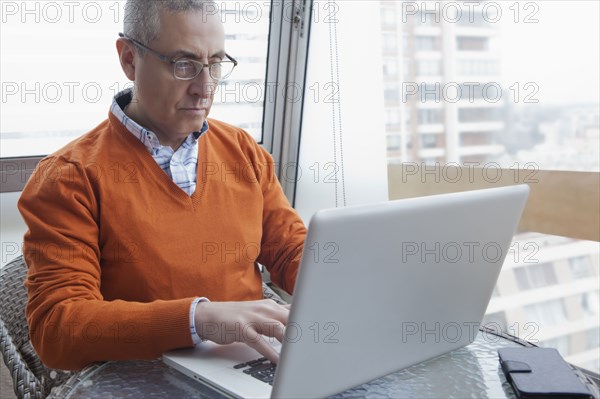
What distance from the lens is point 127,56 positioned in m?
1.71

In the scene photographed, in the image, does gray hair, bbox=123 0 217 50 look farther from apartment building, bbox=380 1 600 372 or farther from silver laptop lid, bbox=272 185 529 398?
apartment building, bbox=380 1 600 372

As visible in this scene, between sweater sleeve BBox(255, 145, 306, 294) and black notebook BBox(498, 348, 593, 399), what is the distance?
2.25ft

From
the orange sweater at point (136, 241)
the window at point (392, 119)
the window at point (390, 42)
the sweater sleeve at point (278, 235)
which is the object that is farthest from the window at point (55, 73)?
the sweater sleeve at point (278, 235)

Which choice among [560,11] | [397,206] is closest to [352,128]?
[560,11]

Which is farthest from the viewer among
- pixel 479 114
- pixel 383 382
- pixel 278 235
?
pixel 479 114

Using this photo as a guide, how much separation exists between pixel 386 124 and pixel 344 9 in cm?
50

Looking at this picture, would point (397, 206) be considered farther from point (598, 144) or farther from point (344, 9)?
point (344, 9)

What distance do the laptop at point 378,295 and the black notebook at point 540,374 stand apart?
0.11 m

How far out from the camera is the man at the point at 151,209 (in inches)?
55.5

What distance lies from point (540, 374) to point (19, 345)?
A: 1.14 m

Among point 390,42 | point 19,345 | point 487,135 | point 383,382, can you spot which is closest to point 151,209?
point 19,345

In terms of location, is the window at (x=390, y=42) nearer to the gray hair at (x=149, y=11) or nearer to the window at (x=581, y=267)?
the window at (x=581, y=267)

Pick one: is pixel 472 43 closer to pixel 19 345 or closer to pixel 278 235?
pixel 278 235

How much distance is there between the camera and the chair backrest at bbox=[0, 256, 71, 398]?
1.45 m
